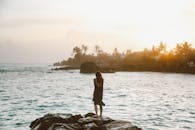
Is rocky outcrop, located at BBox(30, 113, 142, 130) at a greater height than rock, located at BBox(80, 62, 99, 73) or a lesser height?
lesser

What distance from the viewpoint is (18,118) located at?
2475 centimetres

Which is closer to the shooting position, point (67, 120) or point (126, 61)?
point (67, 120)

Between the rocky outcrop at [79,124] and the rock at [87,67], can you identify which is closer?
the rocky outcrop at [79,124]

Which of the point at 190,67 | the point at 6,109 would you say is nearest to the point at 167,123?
the point at 6,109

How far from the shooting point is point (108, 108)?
30812 mm

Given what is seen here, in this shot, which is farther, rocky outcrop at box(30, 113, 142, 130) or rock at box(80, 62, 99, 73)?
rock at box(80, 62, 99, 73)

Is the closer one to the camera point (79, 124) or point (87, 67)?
point (79, 124)

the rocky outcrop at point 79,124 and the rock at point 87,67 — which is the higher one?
the rock at point 87,67

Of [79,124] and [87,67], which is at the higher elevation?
[87,67]

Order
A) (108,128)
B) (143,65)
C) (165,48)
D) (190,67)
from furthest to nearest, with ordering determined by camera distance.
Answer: (165,48), (143,65), (190,67), (108,128)

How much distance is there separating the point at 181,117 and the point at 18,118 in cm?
1242

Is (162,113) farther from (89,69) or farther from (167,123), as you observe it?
(89,69)

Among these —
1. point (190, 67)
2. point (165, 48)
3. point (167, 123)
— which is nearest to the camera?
point (167, 123)

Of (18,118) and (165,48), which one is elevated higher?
(165,48)
